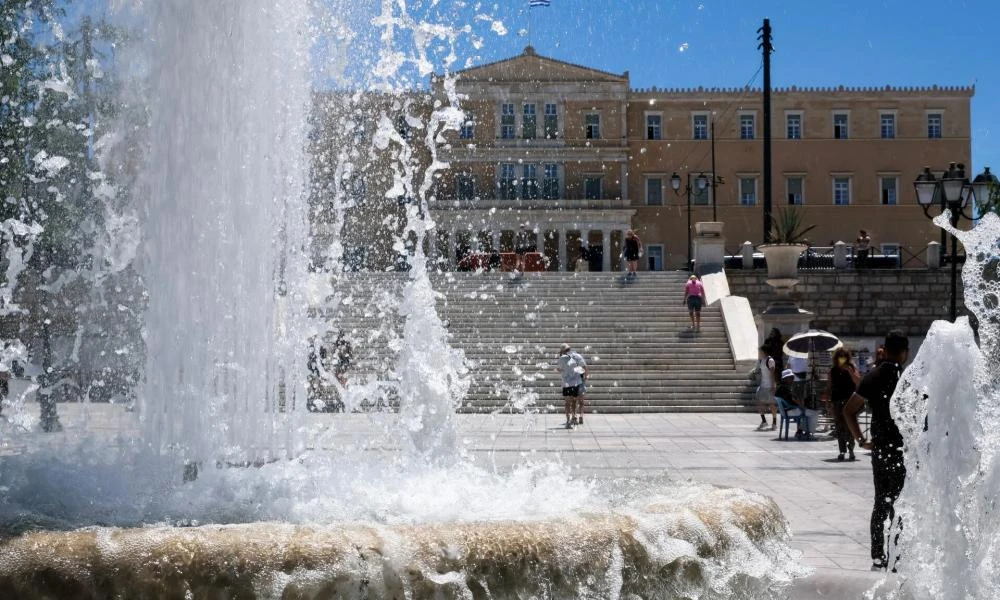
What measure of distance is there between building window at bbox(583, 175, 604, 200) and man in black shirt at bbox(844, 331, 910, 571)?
2058 inches

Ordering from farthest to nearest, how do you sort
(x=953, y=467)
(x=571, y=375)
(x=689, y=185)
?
1. (x=689, y=185)
2. (x=571, y=375)
3. (x=953, y=467)

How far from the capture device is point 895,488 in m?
5.71

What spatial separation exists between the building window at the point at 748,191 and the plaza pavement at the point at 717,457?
134 feet

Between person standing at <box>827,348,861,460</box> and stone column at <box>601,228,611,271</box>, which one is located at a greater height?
stone column at <box>601,228,611,271</box>

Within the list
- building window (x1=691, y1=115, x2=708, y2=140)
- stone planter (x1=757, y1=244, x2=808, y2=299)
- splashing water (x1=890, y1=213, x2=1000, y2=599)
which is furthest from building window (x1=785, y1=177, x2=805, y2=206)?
splashing water (x1=890, y1=213, x2=1000, y2=599)

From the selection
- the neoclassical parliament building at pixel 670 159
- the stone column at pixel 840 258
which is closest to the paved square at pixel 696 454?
the stone column at pixel 840 258

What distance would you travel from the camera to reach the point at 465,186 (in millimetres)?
58438

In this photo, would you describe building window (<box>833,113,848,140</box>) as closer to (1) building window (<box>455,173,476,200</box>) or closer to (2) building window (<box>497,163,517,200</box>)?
(2) building window (<box>497,163,517,200</box>)

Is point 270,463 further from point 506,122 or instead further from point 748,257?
point 506,122

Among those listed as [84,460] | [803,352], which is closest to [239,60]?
[84,460]

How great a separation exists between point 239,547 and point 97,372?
64.0 ft

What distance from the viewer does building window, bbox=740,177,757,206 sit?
58500 mm

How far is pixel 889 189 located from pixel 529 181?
20326mm

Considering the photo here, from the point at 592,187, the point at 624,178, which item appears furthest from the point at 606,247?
the point at 624,178
